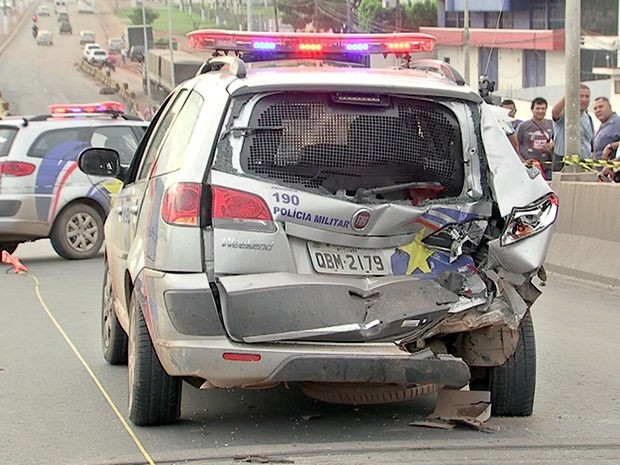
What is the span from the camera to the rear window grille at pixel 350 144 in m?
5.30

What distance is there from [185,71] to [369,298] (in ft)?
243

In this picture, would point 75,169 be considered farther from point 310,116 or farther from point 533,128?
point 310,116

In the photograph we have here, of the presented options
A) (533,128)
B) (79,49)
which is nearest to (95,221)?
(533,128)

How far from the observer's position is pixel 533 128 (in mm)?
14859

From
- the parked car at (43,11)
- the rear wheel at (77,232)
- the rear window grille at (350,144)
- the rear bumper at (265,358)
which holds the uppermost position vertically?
the parked car at (43,11)

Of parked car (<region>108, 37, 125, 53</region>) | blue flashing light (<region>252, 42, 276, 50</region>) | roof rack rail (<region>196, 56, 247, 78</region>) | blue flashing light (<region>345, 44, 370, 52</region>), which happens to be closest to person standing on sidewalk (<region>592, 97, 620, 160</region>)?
blue flashing light (<region>345, 44, 370, 52</region>)

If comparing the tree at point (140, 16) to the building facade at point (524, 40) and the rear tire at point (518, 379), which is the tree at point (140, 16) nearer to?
the building facade at point (524, 40)

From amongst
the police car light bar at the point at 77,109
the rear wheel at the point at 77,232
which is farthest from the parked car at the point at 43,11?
the rear wheel at the point at 77,232

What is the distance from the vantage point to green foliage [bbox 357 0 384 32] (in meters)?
68.4

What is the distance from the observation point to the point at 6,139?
14.3 meters

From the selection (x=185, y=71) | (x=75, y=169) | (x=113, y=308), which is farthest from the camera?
(x=185, y=71)

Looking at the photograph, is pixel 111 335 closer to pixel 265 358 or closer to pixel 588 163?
pixel 265 358

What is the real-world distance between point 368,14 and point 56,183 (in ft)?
185

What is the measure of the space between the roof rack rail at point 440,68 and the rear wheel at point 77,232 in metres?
8.28
